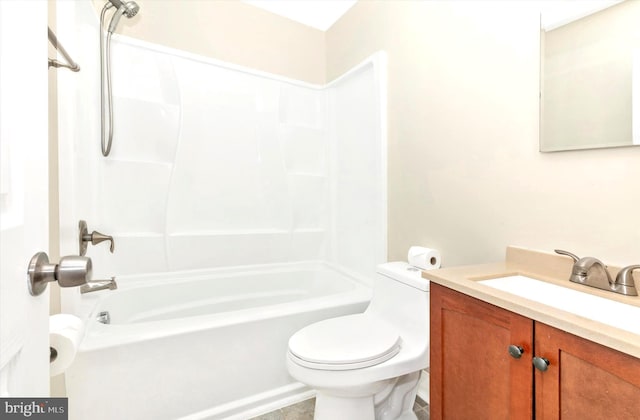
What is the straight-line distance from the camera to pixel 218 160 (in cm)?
219

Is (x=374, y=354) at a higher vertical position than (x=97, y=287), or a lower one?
lower

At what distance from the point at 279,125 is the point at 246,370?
68.1 inches

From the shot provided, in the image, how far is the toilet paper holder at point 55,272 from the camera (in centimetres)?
42

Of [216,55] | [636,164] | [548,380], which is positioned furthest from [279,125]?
[548,380]

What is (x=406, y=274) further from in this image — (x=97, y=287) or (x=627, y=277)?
(x=97, y=287)

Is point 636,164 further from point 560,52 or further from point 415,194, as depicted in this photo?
point 415,194

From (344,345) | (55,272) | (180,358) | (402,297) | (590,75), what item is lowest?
(180,358)

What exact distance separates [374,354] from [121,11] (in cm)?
223

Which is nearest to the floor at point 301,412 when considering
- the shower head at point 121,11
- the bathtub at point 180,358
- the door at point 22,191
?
the bathtub at point 180,358

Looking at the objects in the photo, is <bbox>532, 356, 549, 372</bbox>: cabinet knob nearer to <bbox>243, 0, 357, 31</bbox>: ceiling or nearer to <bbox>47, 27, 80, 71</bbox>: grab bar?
<bbox>47, 27, 80, 71</bbox>: grab bar

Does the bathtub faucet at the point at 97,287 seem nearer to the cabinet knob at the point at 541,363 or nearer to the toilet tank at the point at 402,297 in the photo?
the toilet tank at the point at 402,297

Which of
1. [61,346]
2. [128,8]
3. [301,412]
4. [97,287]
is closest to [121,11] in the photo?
[128,8]

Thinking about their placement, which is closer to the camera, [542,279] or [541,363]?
[541,363]

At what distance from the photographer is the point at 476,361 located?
893mm
